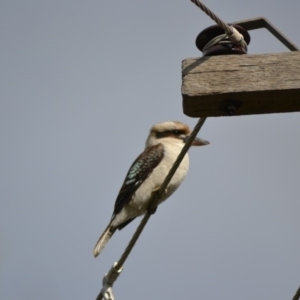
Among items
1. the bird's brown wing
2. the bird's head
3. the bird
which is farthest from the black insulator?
the bird's head

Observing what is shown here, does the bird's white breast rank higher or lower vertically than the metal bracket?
lower

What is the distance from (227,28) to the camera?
9.34ft

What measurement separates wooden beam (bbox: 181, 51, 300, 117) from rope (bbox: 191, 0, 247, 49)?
124 mm

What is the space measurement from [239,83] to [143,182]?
299cm

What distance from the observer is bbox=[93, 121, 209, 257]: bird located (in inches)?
217

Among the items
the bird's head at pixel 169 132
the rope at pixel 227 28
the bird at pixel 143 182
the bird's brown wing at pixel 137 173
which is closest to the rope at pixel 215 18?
the rope at pixel 227 28

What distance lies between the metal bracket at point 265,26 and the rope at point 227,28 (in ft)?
0.61

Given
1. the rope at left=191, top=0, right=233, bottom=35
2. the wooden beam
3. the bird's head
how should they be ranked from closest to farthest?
the wooden beam → the rope at left=191, top=0, right=233, bottom=35 → the bird's head

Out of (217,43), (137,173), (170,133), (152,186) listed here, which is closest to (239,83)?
(217,43)

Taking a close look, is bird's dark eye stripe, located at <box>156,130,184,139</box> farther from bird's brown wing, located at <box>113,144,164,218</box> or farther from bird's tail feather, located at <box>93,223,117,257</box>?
bird's tail feather, located at <box>93,223,117,257</box>

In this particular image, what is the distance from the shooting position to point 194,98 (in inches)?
106

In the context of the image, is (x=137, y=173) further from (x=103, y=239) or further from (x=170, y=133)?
(x=170, y=133)

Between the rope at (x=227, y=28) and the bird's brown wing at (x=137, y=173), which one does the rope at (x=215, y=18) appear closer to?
the rope at (x=227, y=28)

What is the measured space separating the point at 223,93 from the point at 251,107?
0.17 metres
